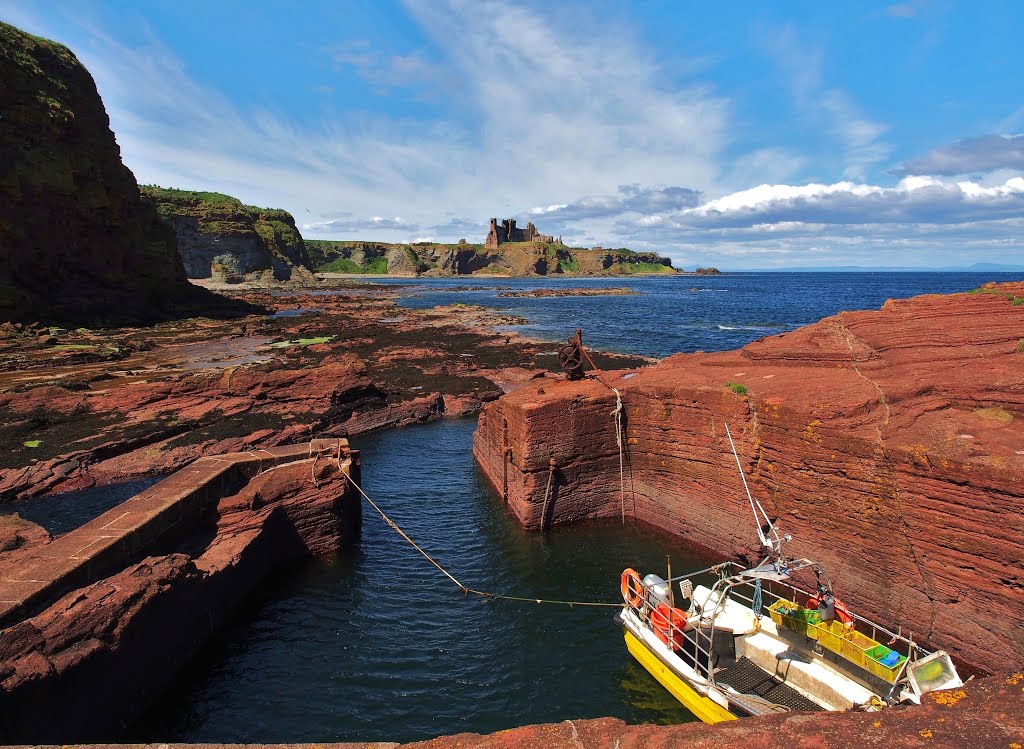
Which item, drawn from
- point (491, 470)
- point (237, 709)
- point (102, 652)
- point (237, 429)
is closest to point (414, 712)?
point (237, 709)

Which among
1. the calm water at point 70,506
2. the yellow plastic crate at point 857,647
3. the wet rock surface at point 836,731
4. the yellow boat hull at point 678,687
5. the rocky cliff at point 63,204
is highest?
the rocky cliff at point 63,204

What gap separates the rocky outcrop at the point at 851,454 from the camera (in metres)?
10.6

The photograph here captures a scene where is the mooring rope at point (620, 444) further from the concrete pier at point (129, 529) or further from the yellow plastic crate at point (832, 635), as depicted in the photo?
the concrete pier at point (129, 529)

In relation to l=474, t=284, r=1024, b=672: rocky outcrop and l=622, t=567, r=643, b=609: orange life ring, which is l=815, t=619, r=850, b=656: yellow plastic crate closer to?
l=474, t=284, r=1024, b=672: rocky outcrop

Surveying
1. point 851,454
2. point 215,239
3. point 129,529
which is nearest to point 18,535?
point 129,529

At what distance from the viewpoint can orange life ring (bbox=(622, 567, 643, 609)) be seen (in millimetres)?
12062

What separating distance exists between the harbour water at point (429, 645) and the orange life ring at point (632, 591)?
0.94 meters

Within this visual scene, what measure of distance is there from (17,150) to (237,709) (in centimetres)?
5633

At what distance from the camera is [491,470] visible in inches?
811

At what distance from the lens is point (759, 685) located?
10250mm

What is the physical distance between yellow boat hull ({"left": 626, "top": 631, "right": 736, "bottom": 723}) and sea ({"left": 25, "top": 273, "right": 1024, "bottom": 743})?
9.9 inches

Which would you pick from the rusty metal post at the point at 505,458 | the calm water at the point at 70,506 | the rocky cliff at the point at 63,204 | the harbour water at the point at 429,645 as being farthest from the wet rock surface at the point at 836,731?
the rocky cliff at the point at 63,204

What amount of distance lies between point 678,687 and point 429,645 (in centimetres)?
540

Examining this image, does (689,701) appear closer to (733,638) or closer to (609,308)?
(733,638)
